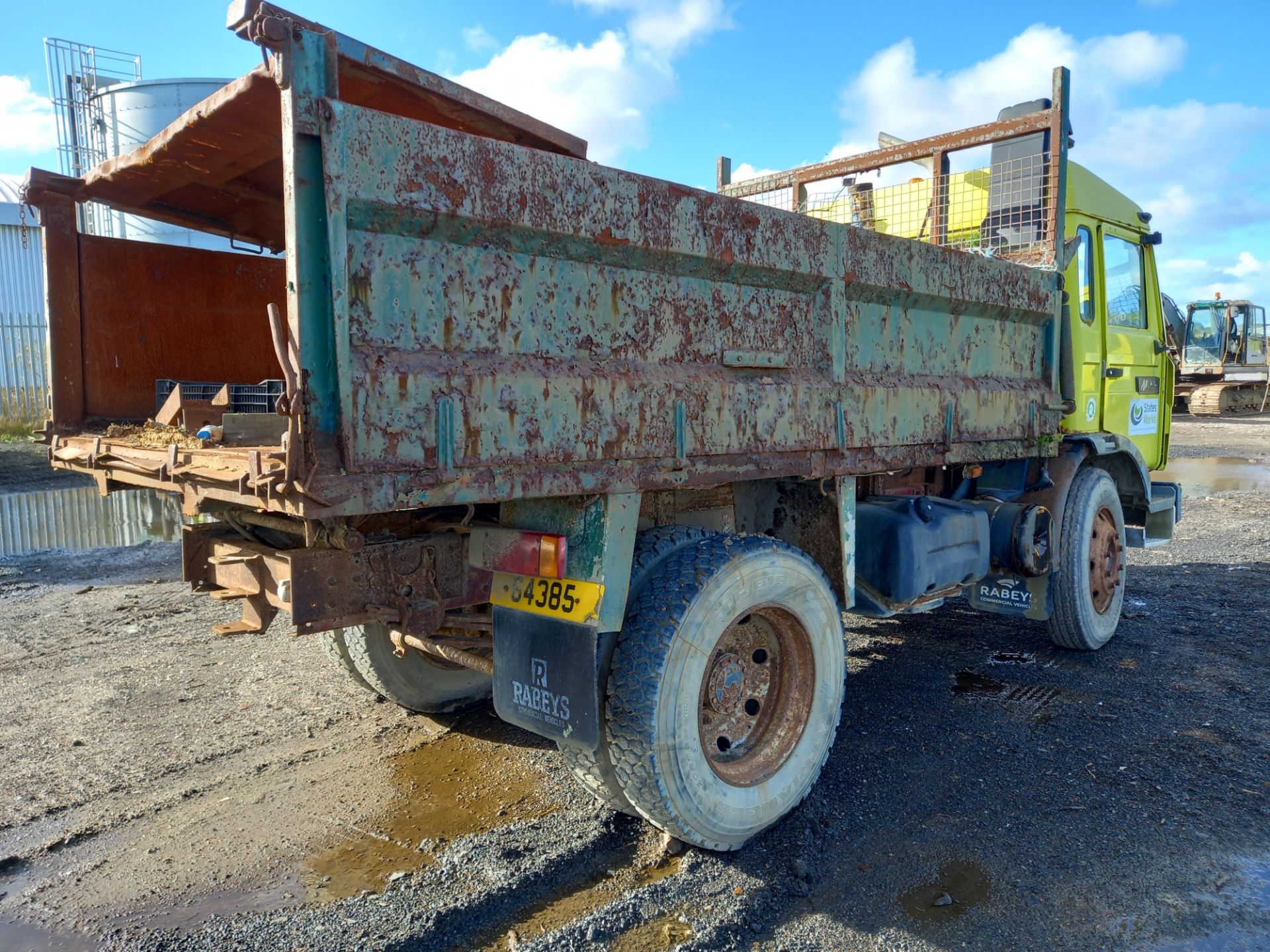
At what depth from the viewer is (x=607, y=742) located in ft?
8.79

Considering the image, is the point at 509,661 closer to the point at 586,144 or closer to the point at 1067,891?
the point at 586,144

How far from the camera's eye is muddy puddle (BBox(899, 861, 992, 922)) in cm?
264

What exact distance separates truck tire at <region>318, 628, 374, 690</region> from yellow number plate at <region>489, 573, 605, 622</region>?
1.38m

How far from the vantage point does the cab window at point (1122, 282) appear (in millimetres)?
5348

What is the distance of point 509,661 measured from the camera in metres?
2.74

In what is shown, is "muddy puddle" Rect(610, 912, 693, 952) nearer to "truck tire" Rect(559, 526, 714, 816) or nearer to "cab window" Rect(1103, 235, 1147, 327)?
"truck tire" Rect(559, 526, 714, 816)

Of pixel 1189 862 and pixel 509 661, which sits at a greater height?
pixel 509 661

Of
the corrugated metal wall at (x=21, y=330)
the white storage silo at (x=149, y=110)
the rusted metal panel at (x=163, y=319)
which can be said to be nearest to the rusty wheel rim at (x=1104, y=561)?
the rusted metal panel at (x=163, y=319)

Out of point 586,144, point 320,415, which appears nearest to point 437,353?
point 320,415

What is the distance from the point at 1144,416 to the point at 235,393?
5752 millimetres

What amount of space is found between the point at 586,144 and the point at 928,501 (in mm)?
2542

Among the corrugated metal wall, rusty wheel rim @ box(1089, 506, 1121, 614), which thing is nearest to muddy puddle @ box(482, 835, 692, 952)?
rusty wheel rim @ box(1089, 506, 1121, 614)

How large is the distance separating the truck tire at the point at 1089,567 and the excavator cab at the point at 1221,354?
82.7ft

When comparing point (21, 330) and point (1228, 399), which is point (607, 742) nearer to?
point (21, 330)
